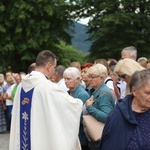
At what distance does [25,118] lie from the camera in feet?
16.9

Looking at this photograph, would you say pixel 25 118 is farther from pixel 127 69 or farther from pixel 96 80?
pixel 127 69

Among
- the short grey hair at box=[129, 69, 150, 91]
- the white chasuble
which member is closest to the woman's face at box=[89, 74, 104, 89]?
the white chasuble

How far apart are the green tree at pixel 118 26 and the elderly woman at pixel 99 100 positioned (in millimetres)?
20556

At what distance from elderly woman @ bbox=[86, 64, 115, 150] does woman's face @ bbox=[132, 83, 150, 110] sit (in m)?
1.22

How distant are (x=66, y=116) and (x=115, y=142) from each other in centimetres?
148

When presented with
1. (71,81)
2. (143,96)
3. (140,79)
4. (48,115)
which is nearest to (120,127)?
(143,96)

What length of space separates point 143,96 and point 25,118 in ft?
6.58

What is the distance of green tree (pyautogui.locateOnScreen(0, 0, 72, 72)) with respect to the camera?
26.6 metres

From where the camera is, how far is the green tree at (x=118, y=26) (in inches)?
1029

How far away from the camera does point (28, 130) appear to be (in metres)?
5.08

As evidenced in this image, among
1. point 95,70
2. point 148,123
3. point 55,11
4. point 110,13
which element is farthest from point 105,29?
point 148,123

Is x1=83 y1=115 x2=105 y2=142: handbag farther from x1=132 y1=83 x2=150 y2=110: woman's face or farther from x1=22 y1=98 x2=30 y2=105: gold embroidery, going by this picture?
x1=132 y1=83 x2=150 y2=110: woman's face

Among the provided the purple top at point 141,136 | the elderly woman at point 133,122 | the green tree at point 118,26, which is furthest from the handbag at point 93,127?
the green tree at point 118,26

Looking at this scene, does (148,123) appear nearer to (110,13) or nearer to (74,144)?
(74,144)
